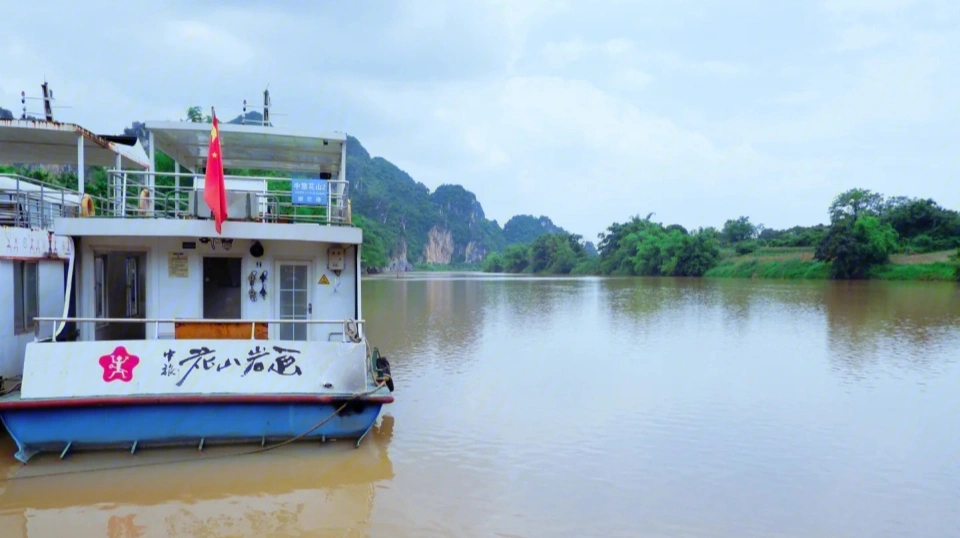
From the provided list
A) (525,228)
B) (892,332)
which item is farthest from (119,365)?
(525,228)

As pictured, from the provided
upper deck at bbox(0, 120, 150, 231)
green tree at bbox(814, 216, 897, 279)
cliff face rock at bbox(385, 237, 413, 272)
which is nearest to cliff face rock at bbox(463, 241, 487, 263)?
cliff face rock at bbox(385, 237, 413, 272)

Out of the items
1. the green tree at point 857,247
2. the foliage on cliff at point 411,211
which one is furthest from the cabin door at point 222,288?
the foliage on cliff at point 411,211

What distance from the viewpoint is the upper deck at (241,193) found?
260 inches

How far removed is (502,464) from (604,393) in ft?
11.8

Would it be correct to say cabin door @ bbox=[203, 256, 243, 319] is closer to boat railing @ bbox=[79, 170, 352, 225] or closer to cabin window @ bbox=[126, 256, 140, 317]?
boat railing @ bbox=[79, 170, 352, 225]

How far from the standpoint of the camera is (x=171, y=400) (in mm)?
5809

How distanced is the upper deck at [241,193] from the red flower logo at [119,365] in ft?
4.28

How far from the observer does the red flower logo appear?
19.2 feet

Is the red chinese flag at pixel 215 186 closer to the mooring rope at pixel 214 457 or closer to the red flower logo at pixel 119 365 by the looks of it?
the red flower logo at pixel 119 365

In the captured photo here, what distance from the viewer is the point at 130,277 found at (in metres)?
8.42

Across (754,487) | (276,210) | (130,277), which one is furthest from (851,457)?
(130,277)

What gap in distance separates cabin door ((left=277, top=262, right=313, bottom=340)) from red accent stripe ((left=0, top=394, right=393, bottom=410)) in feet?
5.04

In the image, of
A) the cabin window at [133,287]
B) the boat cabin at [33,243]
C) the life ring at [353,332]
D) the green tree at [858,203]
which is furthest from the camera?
the green tree at [858,203]

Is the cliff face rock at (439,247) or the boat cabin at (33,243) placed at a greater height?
the cliff face rock at (439,247)
